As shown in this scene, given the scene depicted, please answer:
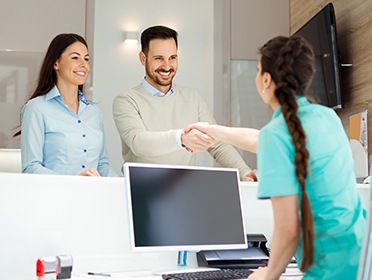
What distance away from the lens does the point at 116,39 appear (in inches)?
203

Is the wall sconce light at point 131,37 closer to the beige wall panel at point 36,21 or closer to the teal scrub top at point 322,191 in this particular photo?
the beige wall panel at point 36,21

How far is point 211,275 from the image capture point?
2.16 m

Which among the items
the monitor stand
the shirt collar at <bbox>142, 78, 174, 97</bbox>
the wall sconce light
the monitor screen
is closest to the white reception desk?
the monitor stand

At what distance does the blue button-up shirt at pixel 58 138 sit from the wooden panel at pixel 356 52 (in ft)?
5.25

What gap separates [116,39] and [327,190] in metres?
3.93

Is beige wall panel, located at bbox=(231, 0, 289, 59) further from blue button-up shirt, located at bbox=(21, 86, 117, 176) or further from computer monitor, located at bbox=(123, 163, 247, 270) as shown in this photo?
computer monitor, located at bbox=(123, 163, 247, 270)

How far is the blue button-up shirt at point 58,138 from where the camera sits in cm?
271

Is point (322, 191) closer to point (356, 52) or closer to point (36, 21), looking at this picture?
point (356, 52)

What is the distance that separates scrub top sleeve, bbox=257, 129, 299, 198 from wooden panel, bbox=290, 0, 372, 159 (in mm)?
2170

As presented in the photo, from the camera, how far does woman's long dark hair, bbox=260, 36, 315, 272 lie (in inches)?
56.7

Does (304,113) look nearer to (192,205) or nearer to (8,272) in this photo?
(192,205)

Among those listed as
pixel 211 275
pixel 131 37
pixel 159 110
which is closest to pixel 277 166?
pixel 211 275

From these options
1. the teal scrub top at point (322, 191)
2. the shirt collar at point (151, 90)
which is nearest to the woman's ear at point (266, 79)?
the teal scrub top at point (322, 191)

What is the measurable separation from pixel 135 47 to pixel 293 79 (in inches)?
147
